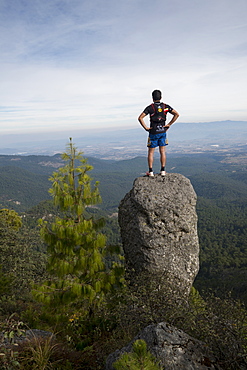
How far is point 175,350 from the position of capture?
167 inches

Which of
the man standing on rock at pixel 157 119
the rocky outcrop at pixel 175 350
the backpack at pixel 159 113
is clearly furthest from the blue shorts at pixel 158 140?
the rocky outcrop at pixel 175 350

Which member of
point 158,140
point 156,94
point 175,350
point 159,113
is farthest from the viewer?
point 158,140

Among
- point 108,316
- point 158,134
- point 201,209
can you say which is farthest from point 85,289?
point 201,209

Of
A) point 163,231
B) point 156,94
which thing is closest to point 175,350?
point 163,231

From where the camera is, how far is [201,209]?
15762cm

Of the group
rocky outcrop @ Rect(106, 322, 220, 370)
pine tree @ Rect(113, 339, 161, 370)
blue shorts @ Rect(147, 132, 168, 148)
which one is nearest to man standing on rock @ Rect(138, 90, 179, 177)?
blue shorts @ Rect(147, 132, 168, 148)

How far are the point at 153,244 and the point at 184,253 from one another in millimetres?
1400

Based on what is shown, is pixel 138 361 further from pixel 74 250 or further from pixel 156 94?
pixel 156 94

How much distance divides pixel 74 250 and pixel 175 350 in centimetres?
520

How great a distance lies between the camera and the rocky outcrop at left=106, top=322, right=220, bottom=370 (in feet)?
13.4

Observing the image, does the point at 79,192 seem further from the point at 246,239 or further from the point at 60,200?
the point at 246,239

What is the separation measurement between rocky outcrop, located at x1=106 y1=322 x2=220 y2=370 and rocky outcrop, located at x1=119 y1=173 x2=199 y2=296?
3294 mm

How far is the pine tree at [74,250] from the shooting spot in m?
8.19

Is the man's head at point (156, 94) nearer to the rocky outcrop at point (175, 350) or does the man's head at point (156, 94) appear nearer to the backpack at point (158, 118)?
the backpack at point (158, 118)
